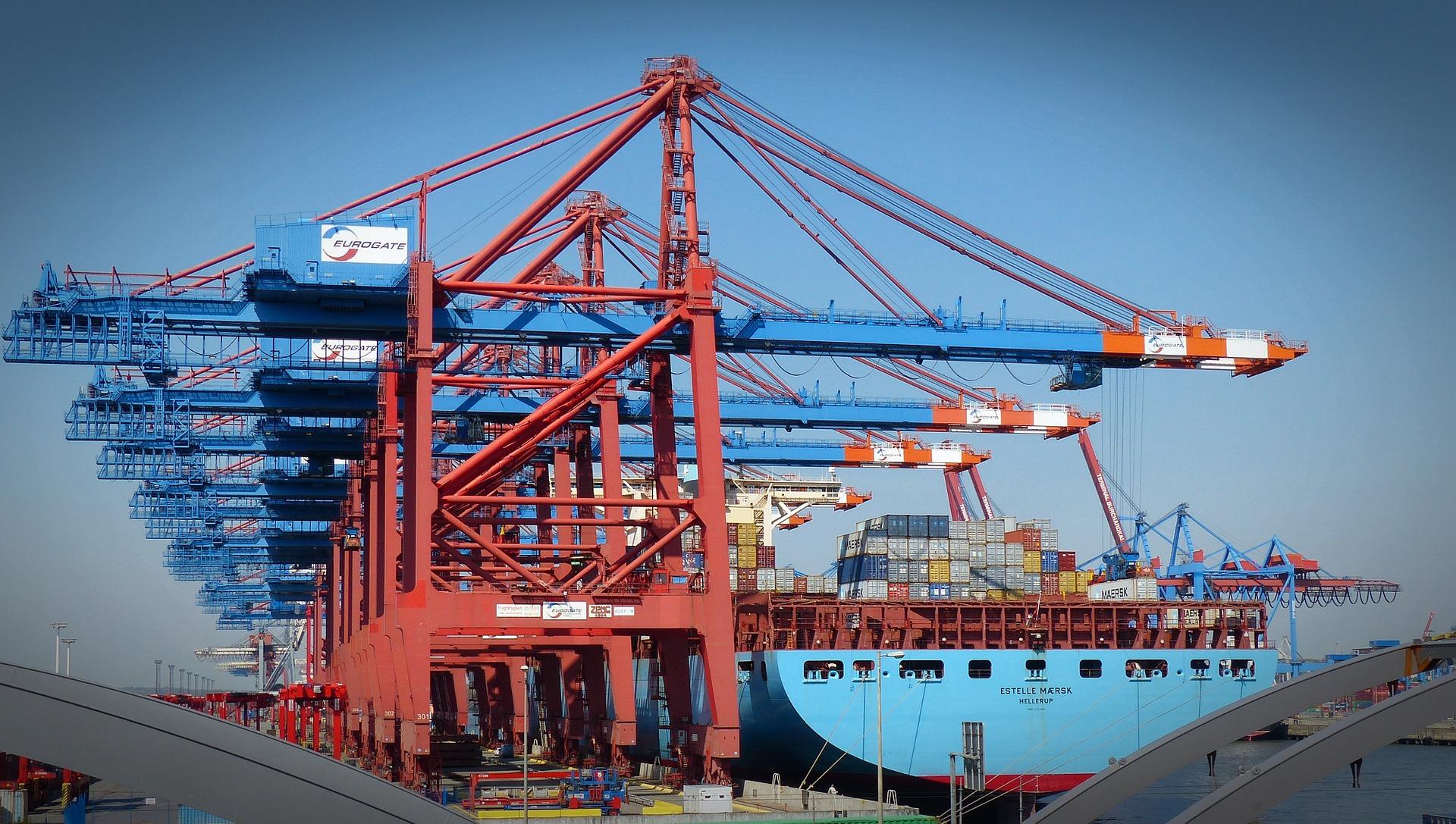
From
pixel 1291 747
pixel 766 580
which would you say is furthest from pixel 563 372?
pixel 1291 747

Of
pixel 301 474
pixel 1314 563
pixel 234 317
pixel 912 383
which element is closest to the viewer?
pixel 234 317

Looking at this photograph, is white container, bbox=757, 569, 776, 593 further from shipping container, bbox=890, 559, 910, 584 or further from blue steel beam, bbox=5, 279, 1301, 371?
blue steel beam, bbox=5, 279, 1301, 371

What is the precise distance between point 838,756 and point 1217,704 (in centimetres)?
1112

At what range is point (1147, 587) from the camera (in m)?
43.2

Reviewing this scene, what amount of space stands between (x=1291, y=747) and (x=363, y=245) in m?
23.4

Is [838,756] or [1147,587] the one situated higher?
[1147,587]

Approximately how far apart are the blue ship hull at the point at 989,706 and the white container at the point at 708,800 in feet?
36.2

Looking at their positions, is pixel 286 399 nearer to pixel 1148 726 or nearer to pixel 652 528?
pixel 652 528

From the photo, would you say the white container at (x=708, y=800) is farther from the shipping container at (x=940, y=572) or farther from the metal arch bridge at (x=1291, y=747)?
the shipping container at (x=940, y=572)

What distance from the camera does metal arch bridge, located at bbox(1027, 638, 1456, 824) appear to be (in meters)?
16.2

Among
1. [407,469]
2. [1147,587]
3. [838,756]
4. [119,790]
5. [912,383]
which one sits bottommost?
[119,790]

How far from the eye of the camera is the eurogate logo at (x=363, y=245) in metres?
32.7

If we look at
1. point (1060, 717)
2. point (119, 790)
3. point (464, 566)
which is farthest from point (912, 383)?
point (119, 790)

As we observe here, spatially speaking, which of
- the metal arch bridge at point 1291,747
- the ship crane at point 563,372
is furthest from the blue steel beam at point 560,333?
the metal arch bridge at point 1291,747
